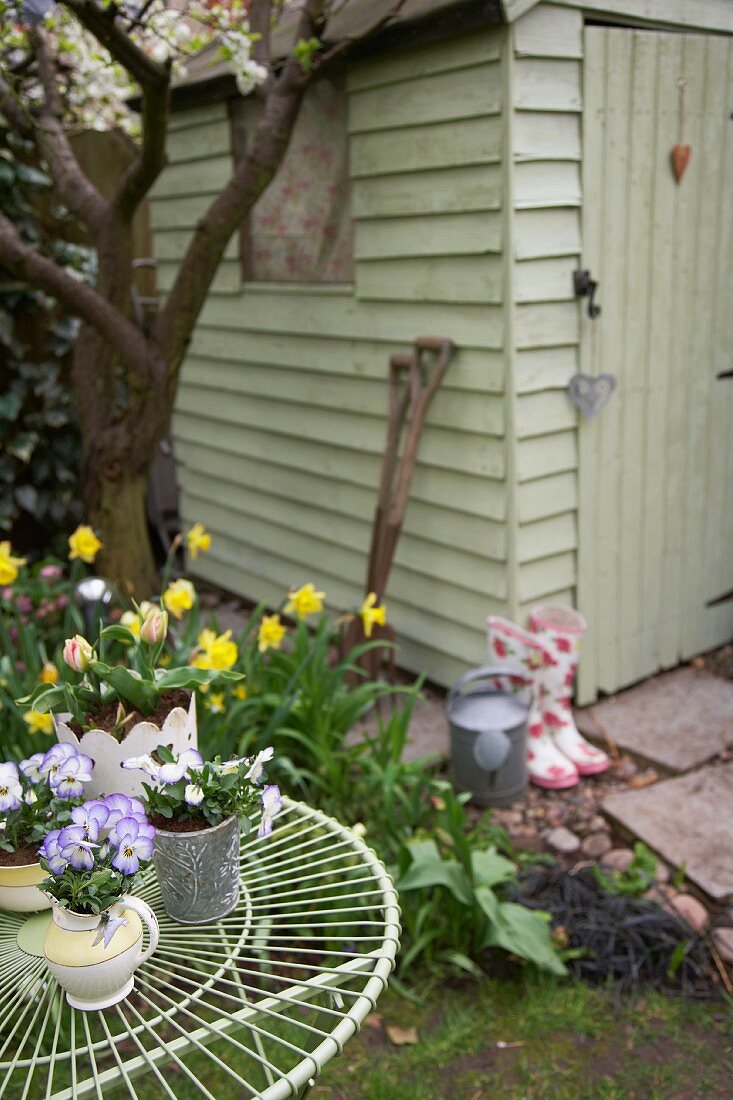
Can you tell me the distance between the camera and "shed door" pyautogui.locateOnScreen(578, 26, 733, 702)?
10.9ft

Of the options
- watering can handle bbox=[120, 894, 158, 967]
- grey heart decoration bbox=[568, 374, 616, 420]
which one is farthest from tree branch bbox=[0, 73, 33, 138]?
watering can handle bbox=[120, 894, 158, 967]

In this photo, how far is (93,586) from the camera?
3.15 metres

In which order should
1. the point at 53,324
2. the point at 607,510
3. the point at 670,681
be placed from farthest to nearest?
the point at 53,324 < the point at 670,681 < the point at 607,510

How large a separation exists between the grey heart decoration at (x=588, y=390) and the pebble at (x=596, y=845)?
1.33 metres

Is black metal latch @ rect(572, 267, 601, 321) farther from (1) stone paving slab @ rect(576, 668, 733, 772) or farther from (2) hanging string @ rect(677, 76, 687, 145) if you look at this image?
(1) stone paving slab @ rect(576, 668, 733, 772)

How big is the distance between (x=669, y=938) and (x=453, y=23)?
102 inches

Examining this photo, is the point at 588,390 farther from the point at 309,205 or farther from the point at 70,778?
the point at 70,778

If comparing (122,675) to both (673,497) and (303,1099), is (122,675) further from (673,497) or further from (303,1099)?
(673,497)

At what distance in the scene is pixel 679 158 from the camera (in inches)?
135

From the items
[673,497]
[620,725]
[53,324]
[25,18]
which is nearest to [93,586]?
[25,18]

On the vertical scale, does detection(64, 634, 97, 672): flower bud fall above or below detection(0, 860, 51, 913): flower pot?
above

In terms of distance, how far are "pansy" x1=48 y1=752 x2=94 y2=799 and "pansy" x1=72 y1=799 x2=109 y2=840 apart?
0.13m

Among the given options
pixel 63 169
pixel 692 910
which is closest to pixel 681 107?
pixel 63 169

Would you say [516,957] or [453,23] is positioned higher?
[453,23]
